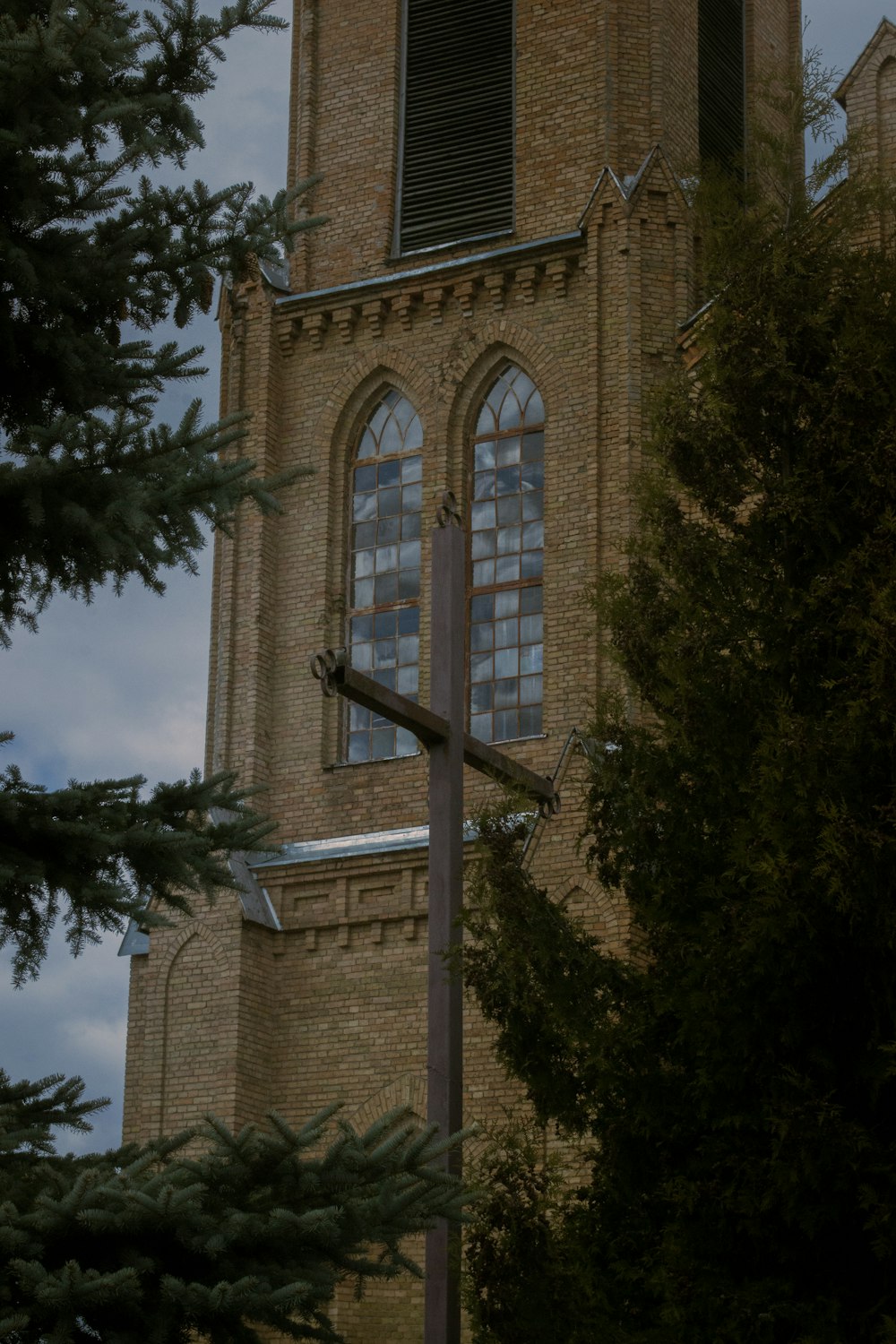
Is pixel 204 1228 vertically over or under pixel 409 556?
under

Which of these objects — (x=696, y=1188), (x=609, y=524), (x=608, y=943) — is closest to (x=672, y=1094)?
(x=696, y=1188)

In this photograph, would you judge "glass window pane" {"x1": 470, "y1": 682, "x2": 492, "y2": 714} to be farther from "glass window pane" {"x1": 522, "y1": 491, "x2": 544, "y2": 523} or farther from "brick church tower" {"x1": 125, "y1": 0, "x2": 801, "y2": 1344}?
"glass window pane" {"x1": 522, "y1": 491, "x2": 544, "y2": 523}

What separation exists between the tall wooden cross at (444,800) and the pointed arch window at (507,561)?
8671 millimetres

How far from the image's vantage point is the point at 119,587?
22.5 feet

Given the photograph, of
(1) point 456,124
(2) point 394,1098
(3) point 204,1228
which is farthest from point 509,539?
(3) point 204,1228

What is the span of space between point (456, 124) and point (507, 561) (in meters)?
5.46

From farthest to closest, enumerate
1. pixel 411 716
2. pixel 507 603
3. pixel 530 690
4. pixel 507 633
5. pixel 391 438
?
1. pixel 391 438
2. pixel 507 603
3. pixel 507 633
4. pixel 530 690
5. pixel 411 716

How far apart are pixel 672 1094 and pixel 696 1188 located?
524 mm

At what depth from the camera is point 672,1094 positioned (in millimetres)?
8195

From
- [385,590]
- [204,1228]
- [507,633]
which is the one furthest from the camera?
[385,590]

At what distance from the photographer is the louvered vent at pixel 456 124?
2233cm

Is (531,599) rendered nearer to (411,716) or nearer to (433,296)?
(433,296)

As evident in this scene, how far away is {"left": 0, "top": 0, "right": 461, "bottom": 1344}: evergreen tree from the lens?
5.77 metres

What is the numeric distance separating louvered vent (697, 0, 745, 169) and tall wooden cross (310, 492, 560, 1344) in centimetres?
1339
